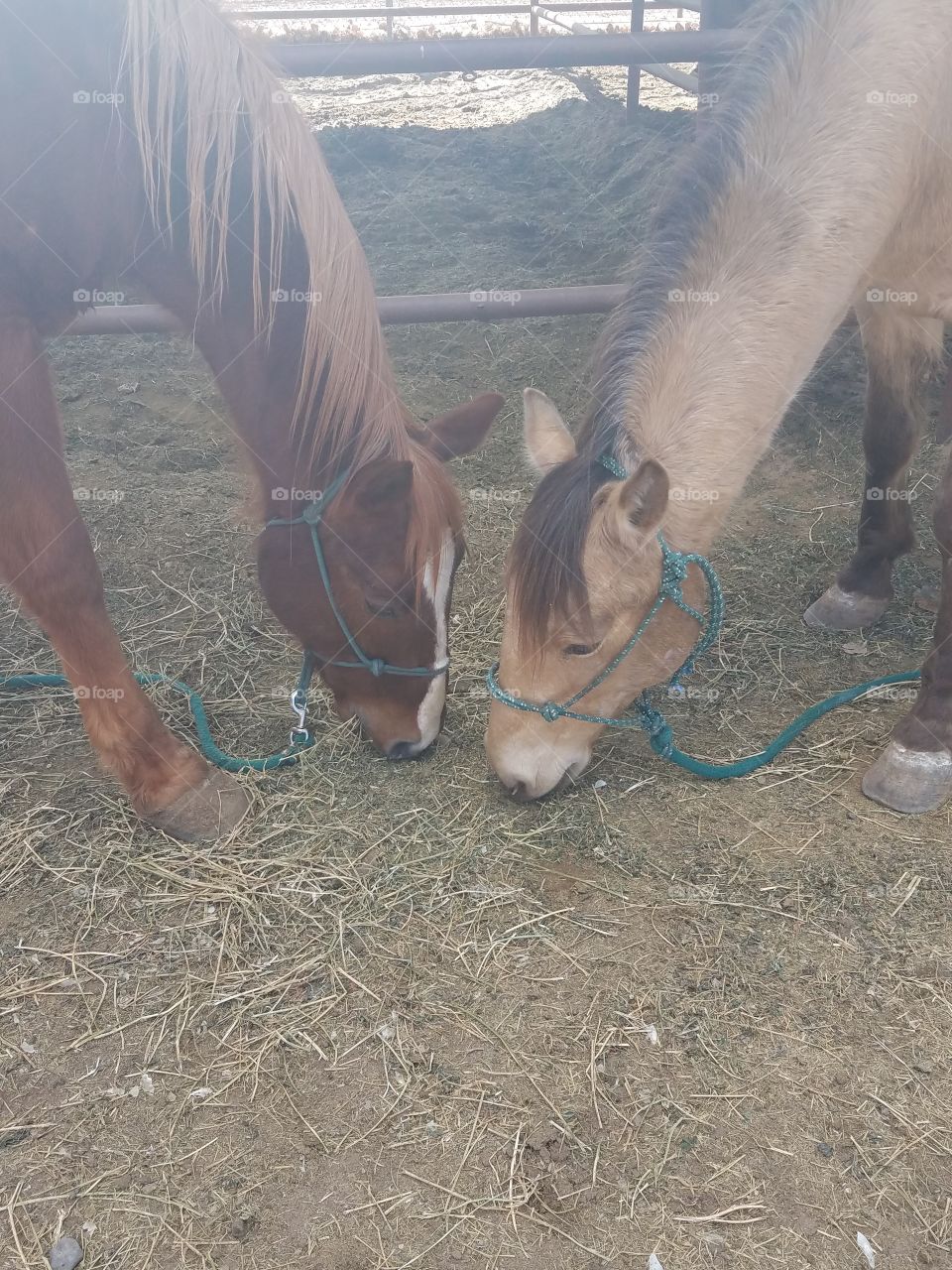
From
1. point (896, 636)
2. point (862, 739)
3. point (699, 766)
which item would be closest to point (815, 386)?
point (896, 636)

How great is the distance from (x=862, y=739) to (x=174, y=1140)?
7.53 ft

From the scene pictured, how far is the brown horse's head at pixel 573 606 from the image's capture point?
91.0 inches

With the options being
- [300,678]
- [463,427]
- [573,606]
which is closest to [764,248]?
[463,427]

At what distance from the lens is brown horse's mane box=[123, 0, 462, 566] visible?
2.36 meters

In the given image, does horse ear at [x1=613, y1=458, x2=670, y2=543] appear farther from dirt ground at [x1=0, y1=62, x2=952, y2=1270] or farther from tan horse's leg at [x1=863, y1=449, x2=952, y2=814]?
tan horse's leg at [x1=863, y1=449, x2=952, y2=814]

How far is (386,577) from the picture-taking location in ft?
8.41

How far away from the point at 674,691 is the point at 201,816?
1.54 m

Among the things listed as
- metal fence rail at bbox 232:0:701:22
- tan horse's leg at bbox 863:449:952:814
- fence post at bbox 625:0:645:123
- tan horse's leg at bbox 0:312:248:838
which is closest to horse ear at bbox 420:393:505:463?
tan horse's leg at bbox 0:312:248:838

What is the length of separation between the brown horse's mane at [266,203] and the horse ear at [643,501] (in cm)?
53

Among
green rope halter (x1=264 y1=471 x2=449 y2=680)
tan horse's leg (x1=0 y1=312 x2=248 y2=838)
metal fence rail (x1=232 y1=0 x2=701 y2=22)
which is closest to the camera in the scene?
tan horse's leg (x1=0 y1=312 x2=248 y2=838)

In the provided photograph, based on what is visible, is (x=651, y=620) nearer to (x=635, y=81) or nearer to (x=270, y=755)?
(x=270, y=755)

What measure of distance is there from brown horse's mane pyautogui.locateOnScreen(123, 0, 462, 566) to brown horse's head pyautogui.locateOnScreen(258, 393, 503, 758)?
4 cm

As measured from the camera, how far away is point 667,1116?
2.00 metres

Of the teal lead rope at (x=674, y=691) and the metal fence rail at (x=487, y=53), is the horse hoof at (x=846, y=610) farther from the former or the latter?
the metal fence rail at (x=487, y=53)
